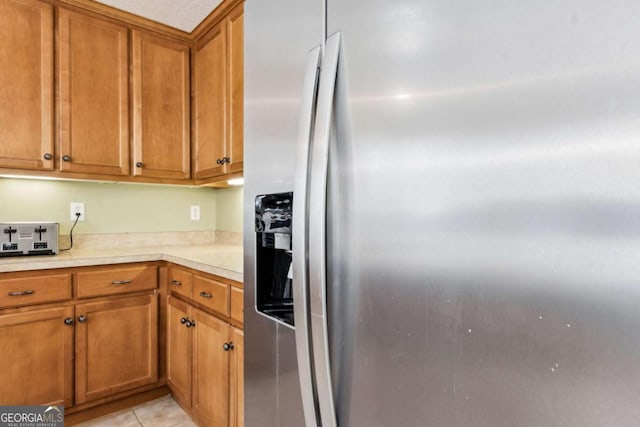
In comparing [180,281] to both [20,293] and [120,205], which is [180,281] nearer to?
[20,293]

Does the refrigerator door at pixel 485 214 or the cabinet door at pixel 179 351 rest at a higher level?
the refrigerator door at pixel 485 214

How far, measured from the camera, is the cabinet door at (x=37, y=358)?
5.48 feet

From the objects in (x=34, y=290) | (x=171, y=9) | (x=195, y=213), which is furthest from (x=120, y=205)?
(x=171, y=9)

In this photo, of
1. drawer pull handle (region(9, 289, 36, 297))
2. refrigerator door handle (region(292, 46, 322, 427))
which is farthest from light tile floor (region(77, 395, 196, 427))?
refrigerator door handle (region(292, 46, 322, 427))

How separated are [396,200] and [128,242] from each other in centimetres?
236

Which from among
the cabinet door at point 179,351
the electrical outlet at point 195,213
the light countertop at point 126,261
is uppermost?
the electrical outlet at point 195,213

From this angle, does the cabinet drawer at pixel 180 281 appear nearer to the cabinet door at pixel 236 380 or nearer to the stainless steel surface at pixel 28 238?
the cabinet door at pixel 236 380

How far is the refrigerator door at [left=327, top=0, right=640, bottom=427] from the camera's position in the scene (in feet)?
1.35

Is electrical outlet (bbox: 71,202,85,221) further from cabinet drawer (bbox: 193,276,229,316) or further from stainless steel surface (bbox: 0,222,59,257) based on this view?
cabinet drawer (bbox: 193,276,229,316)

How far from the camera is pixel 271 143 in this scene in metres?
0.92

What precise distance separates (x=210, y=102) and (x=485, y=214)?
79.8 inches

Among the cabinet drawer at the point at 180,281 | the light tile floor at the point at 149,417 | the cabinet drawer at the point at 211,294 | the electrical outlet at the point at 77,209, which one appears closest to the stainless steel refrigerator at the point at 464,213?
the cabinet drawer at the point at 211,294

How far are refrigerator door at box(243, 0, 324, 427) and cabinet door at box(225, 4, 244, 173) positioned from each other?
2.99 feet

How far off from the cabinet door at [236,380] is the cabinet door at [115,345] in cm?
85
